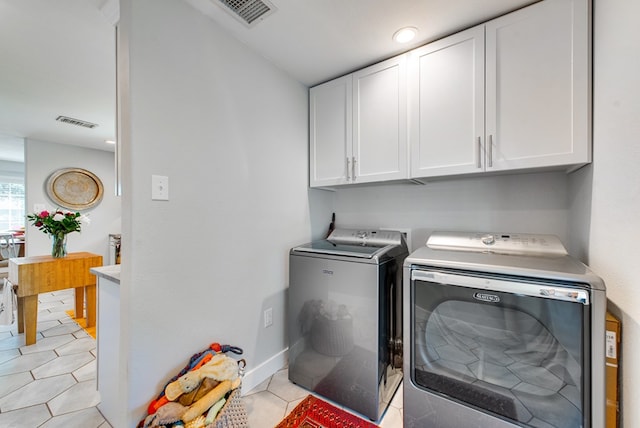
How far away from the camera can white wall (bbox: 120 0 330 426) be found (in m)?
1.14

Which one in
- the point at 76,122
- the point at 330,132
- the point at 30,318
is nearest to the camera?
the point at 330,132

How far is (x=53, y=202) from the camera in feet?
12.9

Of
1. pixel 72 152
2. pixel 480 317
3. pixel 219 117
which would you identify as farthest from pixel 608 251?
pixel 72 152

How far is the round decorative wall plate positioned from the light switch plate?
13.9ft

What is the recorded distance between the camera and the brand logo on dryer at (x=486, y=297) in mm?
1099

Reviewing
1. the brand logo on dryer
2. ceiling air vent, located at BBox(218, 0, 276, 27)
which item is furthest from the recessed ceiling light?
the brand logo on dryer

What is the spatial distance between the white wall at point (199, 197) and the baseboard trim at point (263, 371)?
0.04 feet

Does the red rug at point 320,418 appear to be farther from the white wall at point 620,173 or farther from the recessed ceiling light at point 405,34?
the recessed ceiling light at point 405,34

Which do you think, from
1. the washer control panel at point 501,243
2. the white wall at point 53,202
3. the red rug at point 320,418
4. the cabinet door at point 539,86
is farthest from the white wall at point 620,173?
the white wall at point 53,202

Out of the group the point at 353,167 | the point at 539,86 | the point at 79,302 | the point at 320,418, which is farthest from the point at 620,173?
the point at 79,302

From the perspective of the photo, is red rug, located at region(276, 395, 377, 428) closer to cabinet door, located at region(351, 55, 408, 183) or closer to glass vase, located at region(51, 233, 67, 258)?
cabinet door, located at region(351, 55, 408, 183)

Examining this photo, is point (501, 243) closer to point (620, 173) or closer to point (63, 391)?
point (620, 173)

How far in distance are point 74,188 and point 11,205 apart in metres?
3.33

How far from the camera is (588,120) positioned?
3.92 feet
